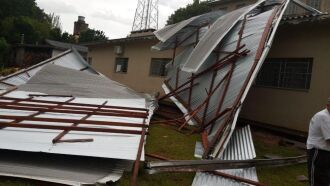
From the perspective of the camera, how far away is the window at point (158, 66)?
14434 mm

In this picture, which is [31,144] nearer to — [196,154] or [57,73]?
[196,154]

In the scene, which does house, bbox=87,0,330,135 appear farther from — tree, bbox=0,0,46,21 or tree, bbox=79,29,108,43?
tree, bbox=0,0,46,21

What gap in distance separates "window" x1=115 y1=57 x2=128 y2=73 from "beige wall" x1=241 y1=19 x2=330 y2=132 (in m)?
9.49

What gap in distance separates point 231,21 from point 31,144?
6448mm

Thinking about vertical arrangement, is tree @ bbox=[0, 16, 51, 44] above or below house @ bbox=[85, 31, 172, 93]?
above

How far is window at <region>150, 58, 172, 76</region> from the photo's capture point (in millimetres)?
14434

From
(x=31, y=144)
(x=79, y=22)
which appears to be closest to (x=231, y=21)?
(x=31, y=144)

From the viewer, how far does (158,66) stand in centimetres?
1502

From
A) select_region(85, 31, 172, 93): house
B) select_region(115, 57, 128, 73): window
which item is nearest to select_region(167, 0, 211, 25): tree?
select_region(85, 31, 172, 93): house

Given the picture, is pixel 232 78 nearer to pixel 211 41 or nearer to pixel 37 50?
pixel 211 41

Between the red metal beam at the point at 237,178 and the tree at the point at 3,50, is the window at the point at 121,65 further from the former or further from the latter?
the tree at the point at 3,50

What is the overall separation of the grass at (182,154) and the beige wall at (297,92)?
791mm

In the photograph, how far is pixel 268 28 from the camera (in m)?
7.79

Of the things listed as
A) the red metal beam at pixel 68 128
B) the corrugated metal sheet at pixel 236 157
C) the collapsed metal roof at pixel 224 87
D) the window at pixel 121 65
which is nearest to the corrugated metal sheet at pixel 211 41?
the collapsed metal roof at pixel 224 87
